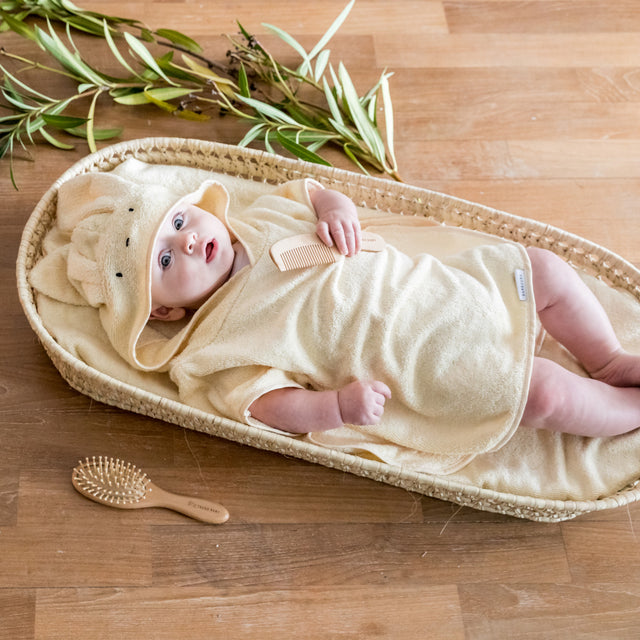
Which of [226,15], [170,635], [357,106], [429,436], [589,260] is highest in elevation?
[226,15]

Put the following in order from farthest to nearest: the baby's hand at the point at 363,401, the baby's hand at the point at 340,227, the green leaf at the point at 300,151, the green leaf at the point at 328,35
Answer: the green leaf at the point at 328,35 < the green leaf at the point at 300,151 < the baby's hand at the point at 340,227 < the baby's hand at the point at 363,401

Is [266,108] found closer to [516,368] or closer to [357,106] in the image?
[357,106]

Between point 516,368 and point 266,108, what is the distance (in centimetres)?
80

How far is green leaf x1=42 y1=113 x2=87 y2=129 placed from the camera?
1561 millimetres

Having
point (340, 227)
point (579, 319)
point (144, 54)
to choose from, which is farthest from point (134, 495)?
point (144, 54)

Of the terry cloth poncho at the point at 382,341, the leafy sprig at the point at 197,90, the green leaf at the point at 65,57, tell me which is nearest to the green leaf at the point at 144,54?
the leafy sprig at the point at 197,90

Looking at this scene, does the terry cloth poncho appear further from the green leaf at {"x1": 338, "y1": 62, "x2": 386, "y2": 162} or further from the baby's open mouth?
the green leaf at {"x1": 338, "y1": 62, "x2": 386, "y2": 162}

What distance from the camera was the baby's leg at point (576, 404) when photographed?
1.23m

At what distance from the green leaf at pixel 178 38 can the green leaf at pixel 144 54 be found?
73mm

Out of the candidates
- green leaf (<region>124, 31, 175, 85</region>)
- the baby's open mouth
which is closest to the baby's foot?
the baby's open mouth

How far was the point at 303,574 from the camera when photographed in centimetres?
125

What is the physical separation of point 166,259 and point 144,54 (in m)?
0.61

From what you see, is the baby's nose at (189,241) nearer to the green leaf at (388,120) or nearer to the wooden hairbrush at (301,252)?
the wooden hairbrush at (301,252)

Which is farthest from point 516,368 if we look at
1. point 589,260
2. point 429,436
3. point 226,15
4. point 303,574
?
point 226,15
